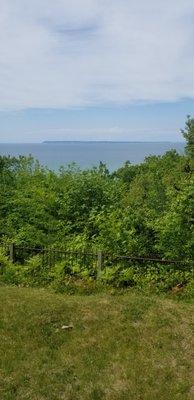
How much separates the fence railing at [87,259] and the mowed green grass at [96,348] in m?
1.72

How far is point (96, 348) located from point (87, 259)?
14.8 ft

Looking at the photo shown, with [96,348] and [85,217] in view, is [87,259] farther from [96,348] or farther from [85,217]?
[96,348]

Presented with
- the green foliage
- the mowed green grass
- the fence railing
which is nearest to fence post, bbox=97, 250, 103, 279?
the fence railing

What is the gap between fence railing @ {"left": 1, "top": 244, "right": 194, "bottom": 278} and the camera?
12.1m

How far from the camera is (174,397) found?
720 centimetres

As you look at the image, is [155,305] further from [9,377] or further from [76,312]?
[9,377]

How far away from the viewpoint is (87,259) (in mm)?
12969

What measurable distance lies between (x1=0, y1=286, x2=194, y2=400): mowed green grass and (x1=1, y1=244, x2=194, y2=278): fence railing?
1715 millimetres

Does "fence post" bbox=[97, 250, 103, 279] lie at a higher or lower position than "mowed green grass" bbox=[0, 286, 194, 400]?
higher

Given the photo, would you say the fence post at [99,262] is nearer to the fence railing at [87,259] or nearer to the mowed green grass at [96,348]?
the fence railing at [87,259]

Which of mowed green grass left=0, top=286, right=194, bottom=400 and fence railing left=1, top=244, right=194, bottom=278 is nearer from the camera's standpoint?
mowed green grass left=0, top=286, right=194, bottom=400

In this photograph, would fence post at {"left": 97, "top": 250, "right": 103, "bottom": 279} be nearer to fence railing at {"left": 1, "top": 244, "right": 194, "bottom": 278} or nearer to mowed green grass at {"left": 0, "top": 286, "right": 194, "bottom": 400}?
fence railing at {"left": 1, "top": 244, "right": 194, "bottom": 278}

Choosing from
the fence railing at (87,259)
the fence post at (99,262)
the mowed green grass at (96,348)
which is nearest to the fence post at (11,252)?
the fence railing at (87,259)

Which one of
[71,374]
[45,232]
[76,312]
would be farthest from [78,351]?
[45,232]
